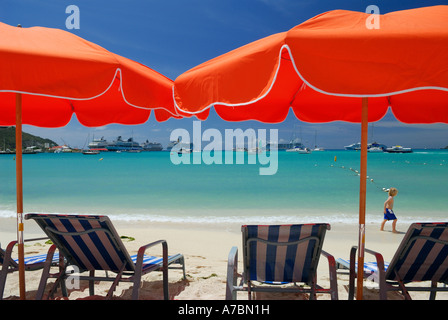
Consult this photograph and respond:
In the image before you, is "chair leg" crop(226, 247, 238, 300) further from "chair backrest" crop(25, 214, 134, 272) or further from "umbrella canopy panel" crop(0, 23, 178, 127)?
"umbrella canopy panel" crop(0, 23, 178, 127)

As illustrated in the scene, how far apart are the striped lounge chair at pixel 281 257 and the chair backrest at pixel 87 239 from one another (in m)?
0.94

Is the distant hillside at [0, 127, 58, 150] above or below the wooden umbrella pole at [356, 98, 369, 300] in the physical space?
above

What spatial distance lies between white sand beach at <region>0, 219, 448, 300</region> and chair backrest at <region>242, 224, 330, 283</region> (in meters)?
0.81

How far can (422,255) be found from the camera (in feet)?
8.04

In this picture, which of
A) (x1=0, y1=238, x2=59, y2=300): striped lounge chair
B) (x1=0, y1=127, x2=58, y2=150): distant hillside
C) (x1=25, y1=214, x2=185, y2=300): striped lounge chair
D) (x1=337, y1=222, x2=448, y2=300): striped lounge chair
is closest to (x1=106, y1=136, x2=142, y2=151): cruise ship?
(x1=0, y1=127, x2=58, y2=150): distant hillside

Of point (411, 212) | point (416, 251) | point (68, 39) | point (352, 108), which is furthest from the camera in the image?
point (411, 212)

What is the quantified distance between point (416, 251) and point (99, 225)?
96.3 inches

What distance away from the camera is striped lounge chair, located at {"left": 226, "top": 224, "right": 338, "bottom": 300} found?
238 centimetres

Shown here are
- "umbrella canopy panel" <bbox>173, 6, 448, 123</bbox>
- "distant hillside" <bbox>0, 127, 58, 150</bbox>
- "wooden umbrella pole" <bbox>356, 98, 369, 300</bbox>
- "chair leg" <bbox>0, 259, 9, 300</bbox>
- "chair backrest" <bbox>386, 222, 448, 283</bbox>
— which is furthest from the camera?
"distant hillside" <bbox>0, 127, 58, 150</bbox>

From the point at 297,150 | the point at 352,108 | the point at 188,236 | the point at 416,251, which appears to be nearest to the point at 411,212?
the point at 188,236

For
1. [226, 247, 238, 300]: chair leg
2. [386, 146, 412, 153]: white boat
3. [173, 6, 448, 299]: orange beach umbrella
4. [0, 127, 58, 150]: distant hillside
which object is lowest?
[226, 247, 238, 300]: chair leg

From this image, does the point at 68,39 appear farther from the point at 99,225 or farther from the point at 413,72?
the point at 413,72

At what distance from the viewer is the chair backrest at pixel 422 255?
2.34 meters
